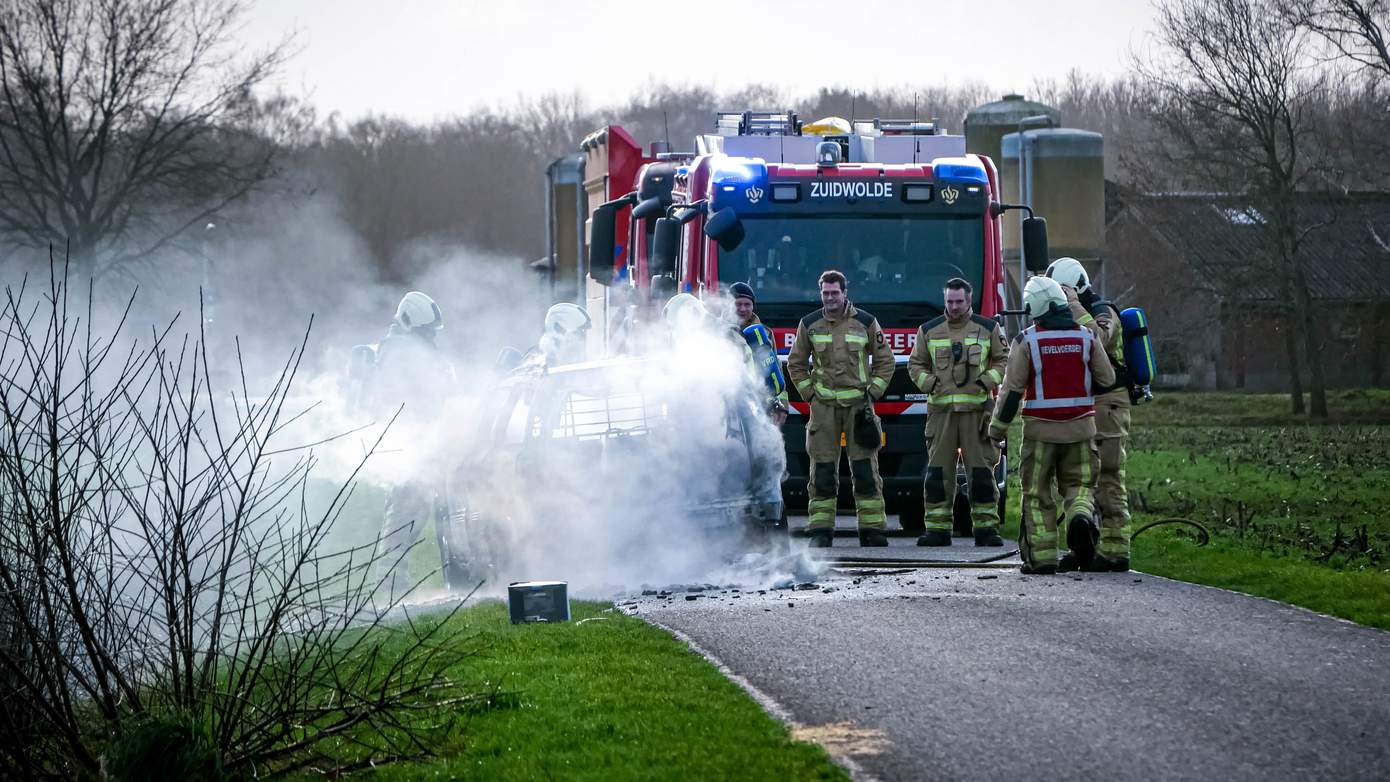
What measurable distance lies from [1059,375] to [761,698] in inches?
204

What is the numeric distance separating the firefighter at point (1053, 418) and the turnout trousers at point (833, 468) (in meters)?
2.26

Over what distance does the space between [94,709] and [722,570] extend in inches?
206

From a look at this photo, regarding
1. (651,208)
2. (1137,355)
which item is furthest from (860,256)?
(1137,355)

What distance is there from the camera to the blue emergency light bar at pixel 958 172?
16188 millimetres

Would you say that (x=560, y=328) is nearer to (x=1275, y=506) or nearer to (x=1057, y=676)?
(x=1275, y=506)

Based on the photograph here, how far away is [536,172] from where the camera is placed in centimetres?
9675

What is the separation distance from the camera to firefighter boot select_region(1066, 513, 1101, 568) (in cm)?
1231

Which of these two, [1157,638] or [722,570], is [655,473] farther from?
[1157,638]

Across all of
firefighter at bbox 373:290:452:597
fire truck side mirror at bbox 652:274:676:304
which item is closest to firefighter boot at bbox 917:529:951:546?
fire truck side mirror at bbox 652:274:676:304

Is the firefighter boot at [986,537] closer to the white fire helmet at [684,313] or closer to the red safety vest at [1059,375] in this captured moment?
the red safety vest at [1059,375]

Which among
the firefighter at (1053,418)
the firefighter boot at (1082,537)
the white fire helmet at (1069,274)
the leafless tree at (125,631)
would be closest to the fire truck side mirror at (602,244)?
the white fire helmet at (1069,274)

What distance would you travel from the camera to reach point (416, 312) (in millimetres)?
13742

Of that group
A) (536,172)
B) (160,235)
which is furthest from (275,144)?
(536,172)

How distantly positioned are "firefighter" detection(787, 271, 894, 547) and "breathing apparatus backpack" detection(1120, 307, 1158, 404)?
2.06m
